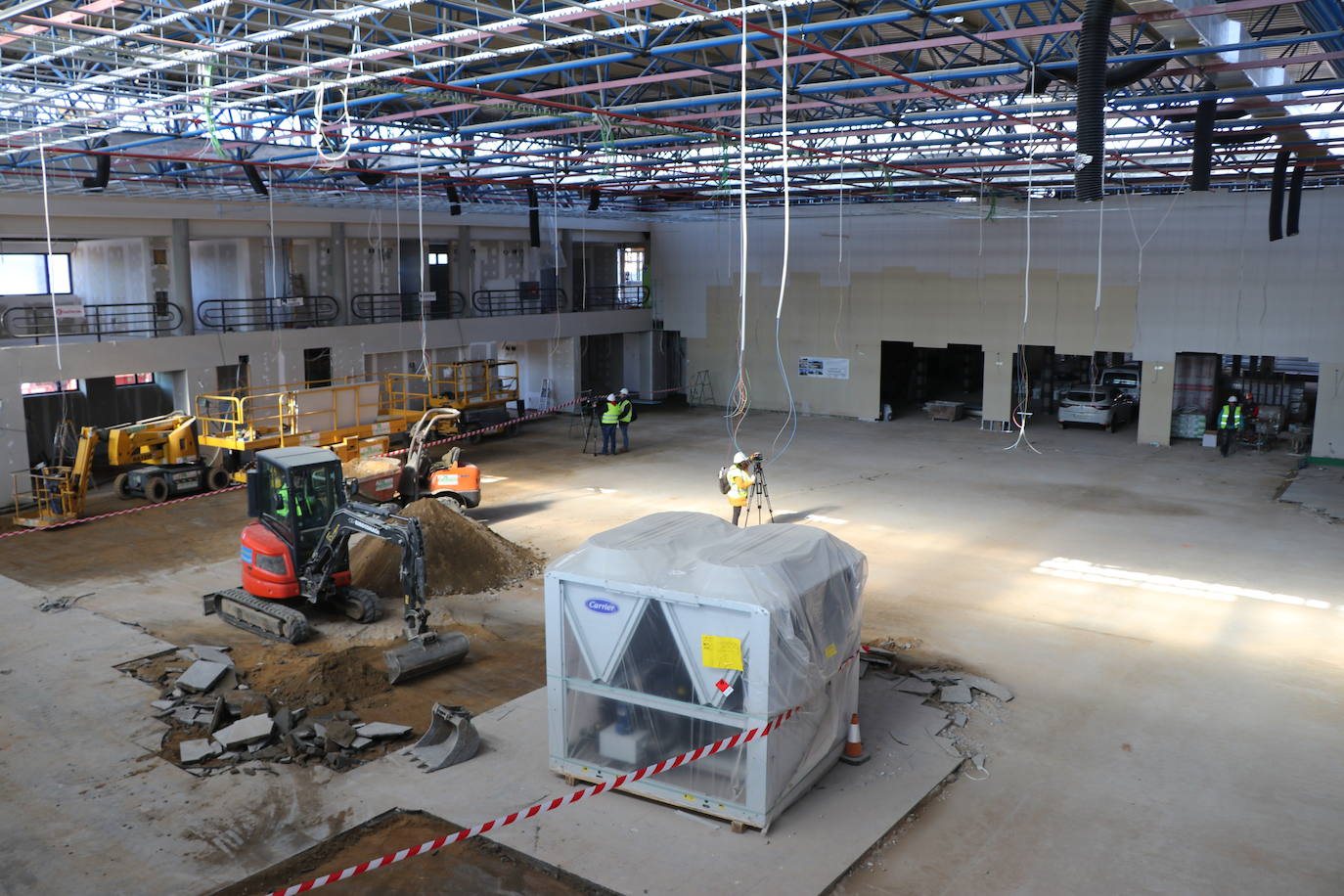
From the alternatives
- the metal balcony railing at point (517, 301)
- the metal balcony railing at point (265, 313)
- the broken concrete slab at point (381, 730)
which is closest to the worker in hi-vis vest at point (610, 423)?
the metal balcony railing at point (517, 301)

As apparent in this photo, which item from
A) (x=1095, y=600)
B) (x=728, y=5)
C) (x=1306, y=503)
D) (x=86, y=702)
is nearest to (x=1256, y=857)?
(x=1095, y=600)

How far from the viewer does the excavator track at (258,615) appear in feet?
42.0

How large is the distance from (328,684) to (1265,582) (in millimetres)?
13263

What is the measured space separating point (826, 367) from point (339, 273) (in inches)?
581

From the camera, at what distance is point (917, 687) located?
1135cm

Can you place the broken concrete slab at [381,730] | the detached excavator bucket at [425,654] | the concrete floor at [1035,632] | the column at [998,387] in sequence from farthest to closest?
1. the column at [998,387]
2. the detached excavator bucket at [425,654]
3. the broken concrete slab at [381,730]
4. the concrete floor at [1035,632]

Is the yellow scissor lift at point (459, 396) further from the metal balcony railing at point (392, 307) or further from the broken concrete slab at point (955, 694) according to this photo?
the broken concrete slab at point (955, 694)

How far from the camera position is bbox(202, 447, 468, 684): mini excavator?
12.9 metres

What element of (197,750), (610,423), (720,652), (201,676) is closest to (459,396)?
(610,423)

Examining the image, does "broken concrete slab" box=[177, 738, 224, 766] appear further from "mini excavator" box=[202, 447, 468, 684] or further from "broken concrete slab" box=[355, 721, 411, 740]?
"mini excavator" box=[202, 447, 468, 684]

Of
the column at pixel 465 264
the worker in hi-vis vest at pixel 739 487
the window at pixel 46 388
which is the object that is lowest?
the worker in hi-vis vest at pixel 739 487

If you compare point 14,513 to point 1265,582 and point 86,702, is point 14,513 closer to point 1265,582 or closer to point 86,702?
point 86,702

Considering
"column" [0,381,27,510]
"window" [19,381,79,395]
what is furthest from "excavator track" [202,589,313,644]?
"window" [19,381,79,395]

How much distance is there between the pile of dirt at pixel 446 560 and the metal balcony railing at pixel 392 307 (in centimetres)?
1349
